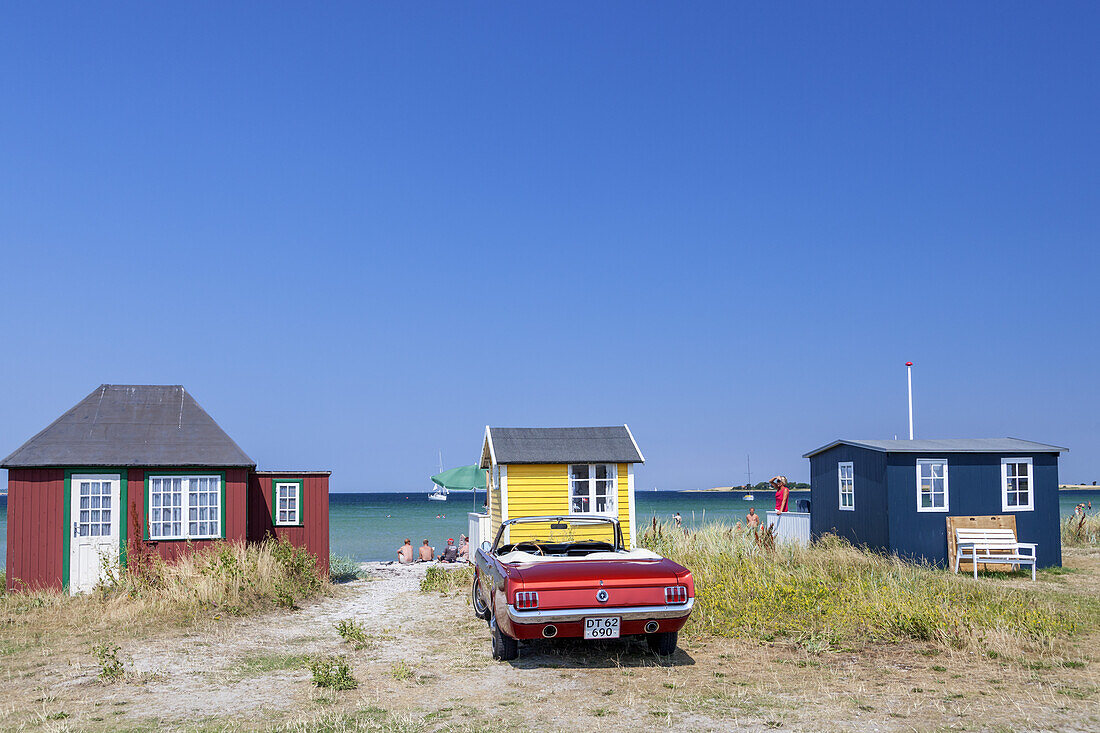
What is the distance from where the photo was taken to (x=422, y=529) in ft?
186

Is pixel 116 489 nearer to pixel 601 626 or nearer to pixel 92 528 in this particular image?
pixel 92 528

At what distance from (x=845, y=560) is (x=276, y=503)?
11.8 metres

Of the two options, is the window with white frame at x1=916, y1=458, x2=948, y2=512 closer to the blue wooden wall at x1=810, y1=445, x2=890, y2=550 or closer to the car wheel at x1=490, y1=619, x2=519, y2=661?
the blue wooden wall at x1=810, y1=445, x2=890, y2=550

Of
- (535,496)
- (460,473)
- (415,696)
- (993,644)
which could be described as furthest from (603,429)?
(415,696)

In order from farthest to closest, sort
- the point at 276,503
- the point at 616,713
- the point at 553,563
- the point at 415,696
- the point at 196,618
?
the point at 276,503
the point at 196,618
the point at 553,563
the point at 415,696
the point at 616,713

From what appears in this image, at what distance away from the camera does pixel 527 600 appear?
8.43 metres

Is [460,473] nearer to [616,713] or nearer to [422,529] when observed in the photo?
[616,713]

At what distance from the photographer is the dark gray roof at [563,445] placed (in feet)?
69.6

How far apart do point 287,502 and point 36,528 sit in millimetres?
4931

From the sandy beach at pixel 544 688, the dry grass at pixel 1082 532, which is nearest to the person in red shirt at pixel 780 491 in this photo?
the dry grass at pixel 1082 532

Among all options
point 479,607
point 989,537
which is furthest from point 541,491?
point 989,537

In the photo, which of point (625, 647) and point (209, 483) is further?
point (209, 483)

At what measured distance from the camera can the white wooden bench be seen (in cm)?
1750

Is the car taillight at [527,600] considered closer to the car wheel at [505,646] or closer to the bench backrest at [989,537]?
the car wheel at [505,646]
